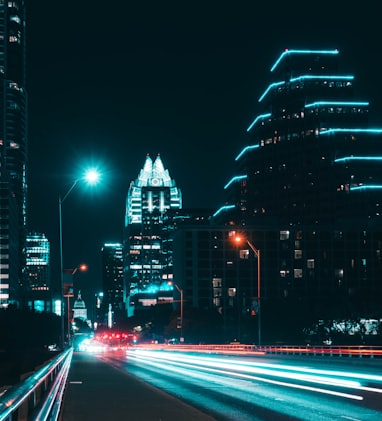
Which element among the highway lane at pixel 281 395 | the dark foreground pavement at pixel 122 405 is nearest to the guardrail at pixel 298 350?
the highway lane at pixel 281 395

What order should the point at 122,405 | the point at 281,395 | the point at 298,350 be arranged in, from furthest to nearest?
the point at 298,350 → the point at 281,395 → the point at 122,405

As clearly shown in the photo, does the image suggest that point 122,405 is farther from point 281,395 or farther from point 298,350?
point 298,350

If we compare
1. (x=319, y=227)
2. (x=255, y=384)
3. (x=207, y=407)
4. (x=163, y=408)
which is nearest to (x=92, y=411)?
(x=163, y=408)

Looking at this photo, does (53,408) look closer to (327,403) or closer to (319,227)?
(327,403)

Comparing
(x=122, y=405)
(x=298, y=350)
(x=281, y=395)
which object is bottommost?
(x=298, y=350)

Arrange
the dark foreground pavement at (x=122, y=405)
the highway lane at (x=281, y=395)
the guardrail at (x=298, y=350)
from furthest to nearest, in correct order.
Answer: the guardrail at (x=298, y=350) < the highway lane at (x=281, y=395) < the dark foreground pavement at (x=122, y=405)

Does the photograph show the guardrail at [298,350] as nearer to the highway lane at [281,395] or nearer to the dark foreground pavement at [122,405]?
the highway lane at [281,395]

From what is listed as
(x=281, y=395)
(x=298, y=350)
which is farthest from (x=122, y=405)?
(x=298, y=350)

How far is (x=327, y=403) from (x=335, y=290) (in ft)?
496

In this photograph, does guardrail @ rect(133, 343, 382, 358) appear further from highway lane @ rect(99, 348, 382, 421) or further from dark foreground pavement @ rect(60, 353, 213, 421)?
dark foreground pavement @ rect(60, 353, 213, 421)

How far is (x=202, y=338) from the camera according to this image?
138250mm

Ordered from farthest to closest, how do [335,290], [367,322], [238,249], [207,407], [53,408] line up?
[238,249], [335,290], [367,322], [207,407], [53,408]

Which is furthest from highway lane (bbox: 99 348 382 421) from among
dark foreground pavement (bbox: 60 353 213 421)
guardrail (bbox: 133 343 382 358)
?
guardrail (bbox: 133 343 382 358)

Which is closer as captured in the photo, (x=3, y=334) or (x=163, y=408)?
(x=163, y=408)
